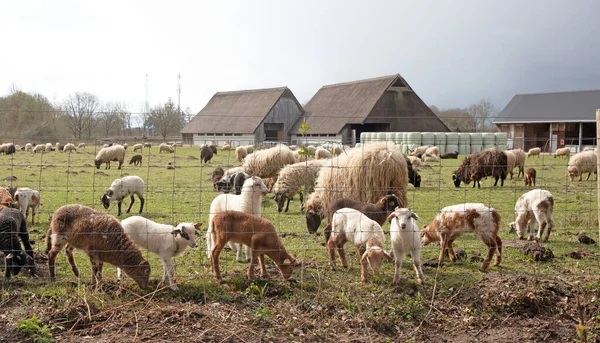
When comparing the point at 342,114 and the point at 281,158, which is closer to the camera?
the point at 281,158

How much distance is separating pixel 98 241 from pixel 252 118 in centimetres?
4535

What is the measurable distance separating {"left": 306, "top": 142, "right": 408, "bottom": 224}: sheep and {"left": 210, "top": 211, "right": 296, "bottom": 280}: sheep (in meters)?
4.05

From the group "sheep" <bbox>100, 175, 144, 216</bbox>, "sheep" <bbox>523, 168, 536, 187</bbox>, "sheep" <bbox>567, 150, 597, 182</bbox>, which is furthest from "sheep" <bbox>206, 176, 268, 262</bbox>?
"sheep" <bbox>567, 150, 597, 182</bbox>

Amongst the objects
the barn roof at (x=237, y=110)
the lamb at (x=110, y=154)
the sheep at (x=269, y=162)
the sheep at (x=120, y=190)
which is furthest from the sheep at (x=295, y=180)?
the barn roof at (x=237, y=110)

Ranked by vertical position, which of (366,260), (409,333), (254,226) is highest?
(254,226)

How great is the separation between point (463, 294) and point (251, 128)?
1754 inches

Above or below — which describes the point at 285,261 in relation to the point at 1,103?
below

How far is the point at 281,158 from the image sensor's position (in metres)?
18.5

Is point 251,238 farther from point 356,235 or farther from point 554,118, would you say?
point 554,118

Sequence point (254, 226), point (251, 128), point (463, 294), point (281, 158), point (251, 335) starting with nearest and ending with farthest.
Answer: point (251, 335)
point (463, 294)
point (254, 226)
point (281, 158)
point (251, 128)

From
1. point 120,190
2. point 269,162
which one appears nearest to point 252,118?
point 269,162

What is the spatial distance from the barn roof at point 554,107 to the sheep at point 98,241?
43.6 m

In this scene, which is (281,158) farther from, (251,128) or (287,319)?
(251,128)

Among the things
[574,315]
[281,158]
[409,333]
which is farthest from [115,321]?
[281,158]
